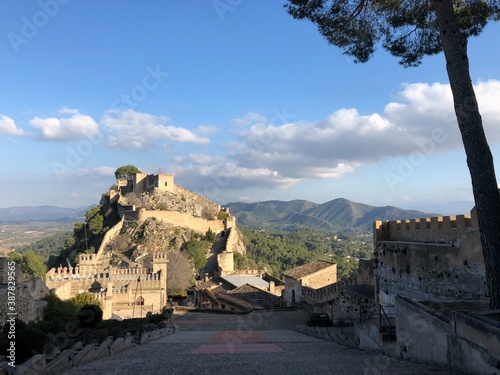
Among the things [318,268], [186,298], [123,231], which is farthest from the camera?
[123,231]

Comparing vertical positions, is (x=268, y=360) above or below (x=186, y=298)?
above

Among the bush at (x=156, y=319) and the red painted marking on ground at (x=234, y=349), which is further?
the bush at (x=156, y=319)

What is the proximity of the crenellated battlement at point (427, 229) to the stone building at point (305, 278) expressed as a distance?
12879 millimetres

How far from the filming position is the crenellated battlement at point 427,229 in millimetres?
10497

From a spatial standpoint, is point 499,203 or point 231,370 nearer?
point 231,370

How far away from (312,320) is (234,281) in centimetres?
1975

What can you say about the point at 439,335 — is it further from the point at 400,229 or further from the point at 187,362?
the point at 400,229

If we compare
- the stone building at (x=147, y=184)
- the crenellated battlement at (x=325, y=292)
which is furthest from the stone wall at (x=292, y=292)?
the stone building at (x=147, y=184)

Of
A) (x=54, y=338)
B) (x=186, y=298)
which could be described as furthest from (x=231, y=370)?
(x=186, y=298)

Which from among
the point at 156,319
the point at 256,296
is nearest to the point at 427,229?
the point at 156,319

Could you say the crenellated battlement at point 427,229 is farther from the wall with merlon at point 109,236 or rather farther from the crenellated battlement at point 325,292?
the wall with merlon at point 109,236

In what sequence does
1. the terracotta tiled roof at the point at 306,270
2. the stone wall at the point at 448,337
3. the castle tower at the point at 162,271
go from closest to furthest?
the stone wall at the point at 448,337
the castle tower at the point at 162,271
the terracotta tiled roof at the point at 306,270

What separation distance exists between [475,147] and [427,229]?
5.92m

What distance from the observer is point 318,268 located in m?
29.4
